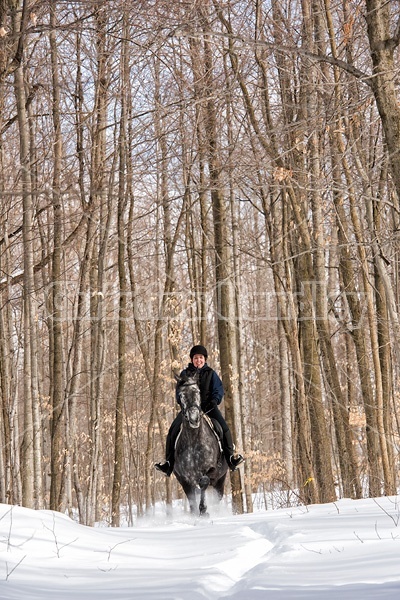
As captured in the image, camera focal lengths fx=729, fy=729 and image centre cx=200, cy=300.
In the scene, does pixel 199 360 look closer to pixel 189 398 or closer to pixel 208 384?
pixel 208 384

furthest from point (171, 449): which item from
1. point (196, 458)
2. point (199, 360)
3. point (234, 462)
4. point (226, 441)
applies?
point (199, 360)

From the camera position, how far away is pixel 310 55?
8.15 m

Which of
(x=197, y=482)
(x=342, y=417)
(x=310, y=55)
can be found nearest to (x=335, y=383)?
(x=342, y=417)

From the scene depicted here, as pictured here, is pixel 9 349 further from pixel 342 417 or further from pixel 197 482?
pixel 342 417

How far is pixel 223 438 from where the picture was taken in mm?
11461

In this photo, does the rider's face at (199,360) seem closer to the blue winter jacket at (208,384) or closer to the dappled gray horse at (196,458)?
the blue winter jacket at (208,384)

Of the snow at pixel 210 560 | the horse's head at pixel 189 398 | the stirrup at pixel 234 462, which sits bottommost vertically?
the snow at pixel 210 560

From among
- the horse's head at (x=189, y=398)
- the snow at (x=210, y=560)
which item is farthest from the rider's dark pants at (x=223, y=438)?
the snow at (x=210, y=560)

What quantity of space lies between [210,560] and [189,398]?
4655mm

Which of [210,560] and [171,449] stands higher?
[171,449]

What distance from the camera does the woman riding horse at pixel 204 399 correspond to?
10961mm

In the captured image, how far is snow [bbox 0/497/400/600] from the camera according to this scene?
4.17 metres

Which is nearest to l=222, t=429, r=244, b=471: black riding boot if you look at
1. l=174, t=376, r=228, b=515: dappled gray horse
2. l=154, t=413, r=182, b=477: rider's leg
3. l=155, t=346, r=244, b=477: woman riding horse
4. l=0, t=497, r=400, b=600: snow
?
l=155, t=346, r=244, b=477: woman riding horse

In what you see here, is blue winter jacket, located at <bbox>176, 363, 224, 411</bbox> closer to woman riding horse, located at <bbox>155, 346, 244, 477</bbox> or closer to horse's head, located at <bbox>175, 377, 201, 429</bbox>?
woman riding horse, located at <bbox>155, 346, 244, 477</bbox>
